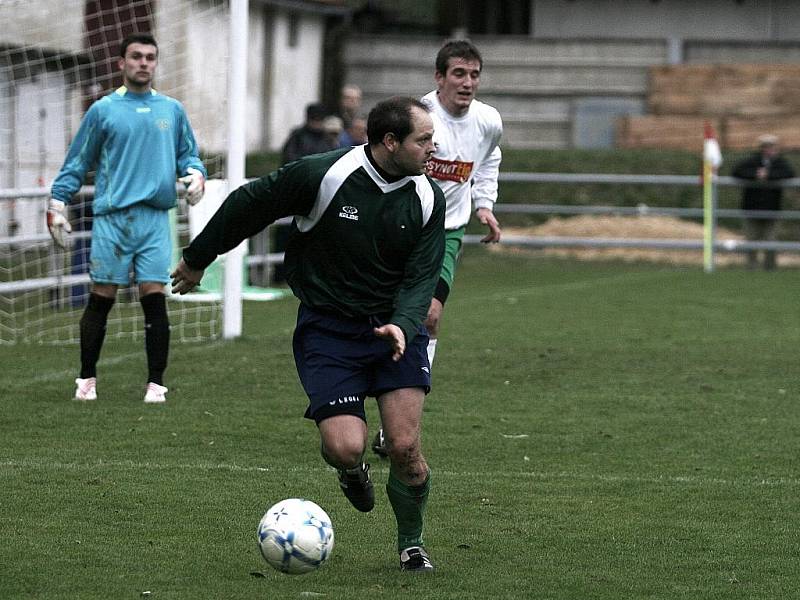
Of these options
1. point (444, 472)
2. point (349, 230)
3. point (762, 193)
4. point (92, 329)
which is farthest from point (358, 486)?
point (762, 193)

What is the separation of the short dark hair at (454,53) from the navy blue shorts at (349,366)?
8.93 feet

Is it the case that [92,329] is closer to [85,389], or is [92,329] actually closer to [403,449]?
[85,389]

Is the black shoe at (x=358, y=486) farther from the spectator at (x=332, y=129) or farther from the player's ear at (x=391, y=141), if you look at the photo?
the spectator at (x=332, y=129)

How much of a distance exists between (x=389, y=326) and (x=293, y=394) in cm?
463

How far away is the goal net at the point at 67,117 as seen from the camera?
46.7 ft

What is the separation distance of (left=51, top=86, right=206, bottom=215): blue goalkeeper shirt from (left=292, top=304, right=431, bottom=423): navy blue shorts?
392 cm

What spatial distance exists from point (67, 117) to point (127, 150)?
10.9 m

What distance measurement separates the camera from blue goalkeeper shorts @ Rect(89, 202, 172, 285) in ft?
31.6

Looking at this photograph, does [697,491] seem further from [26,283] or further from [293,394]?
[26,283]

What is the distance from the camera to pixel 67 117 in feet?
66.2

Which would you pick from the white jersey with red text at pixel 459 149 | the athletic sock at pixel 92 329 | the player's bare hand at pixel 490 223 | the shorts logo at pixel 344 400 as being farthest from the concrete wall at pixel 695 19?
the shorts logo at pixel 344 400

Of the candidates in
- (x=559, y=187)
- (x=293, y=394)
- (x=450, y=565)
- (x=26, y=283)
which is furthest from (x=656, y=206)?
(x=450, y=565)

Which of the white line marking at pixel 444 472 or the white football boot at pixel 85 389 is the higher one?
the white line marking at pixel 444 472

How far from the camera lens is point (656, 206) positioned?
89.4 ft
